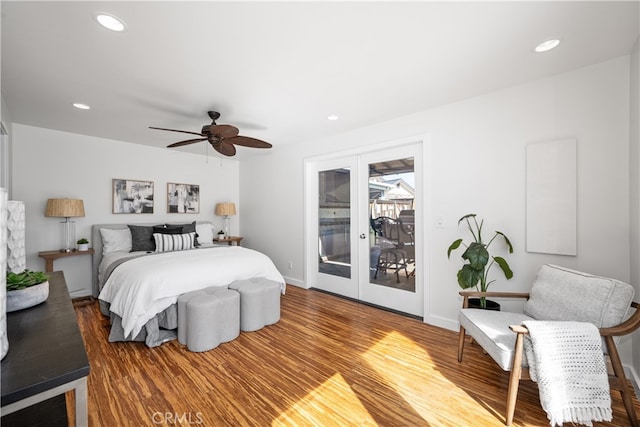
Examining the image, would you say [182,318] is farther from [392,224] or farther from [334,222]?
[392,224]

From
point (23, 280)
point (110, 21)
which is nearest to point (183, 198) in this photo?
point (110, 21)

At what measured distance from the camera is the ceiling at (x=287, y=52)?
5.25 ft

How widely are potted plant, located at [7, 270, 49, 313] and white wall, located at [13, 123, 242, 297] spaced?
3227 millimetres

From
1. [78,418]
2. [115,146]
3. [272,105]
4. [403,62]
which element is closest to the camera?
[78,418]

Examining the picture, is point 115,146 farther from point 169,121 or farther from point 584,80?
point 584,80

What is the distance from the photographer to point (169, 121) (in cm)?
344

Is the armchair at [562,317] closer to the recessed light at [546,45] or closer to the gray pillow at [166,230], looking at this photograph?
the recessed light at [546,45]

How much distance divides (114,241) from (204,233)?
4.21ft

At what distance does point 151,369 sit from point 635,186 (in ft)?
12.9

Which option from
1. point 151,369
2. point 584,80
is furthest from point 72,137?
point 584,80

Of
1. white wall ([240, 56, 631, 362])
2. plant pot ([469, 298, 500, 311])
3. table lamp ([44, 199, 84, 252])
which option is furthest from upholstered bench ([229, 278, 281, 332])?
table lamp ([44, 199, 84, 252])

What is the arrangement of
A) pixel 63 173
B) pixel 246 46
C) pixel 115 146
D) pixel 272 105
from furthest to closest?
pixel 115 146 → pixel 63 173 → pixel 272 105 → pixel 246 46

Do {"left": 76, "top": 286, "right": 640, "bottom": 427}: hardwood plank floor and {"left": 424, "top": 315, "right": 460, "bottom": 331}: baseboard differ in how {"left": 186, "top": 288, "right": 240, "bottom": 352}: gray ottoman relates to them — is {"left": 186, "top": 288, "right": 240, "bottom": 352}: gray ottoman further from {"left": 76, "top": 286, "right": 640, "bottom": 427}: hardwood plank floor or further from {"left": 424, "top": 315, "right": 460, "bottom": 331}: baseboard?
{"left": 424, "top": 315, "right": 460, "bottom": 331}: baseboard

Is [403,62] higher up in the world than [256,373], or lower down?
higher up
